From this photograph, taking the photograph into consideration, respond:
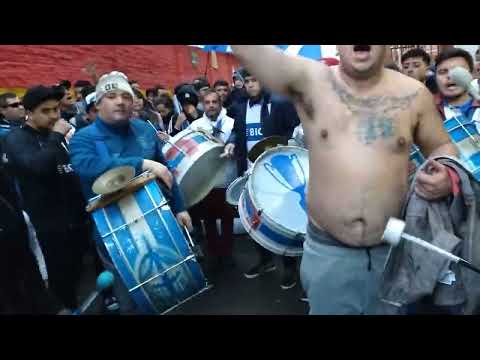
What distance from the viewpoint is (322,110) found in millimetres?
2104

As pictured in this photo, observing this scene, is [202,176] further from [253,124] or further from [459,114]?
[459,114]

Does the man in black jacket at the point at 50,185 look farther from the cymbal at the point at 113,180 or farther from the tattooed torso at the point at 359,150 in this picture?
the tattooed torso at the point at 359,150

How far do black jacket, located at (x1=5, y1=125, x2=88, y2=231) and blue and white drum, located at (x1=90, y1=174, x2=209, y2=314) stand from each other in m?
0.82

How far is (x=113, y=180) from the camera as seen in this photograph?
2943mm

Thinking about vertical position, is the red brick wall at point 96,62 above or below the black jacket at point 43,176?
above

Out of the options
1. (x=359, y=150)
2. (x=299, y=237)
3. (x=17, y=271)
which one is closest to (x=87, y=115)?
(x=17, y=271)

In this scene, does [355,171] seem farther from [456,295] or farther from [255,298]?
[255,298]

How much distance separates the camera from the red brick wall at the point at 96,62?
25.9 feet

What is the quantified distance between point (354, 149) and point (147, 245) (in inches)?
59.1

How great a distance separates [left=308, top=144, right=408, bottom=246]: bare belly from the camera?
205cm

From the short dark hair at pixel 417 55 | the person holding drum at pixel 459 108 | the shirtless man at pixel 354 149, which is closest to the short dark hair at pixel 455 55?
the person holding drum at pixel 459 108

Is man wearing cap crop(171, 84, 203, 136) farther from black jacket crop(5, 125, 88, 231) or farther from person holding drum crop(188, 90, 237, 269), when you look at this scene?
black jacket crop(5, 125, 88, 231)

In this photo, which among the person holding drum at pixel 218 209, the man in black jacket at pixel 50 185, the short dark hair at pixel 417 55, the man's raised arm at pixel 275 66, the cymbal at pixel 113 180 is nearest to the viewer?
the man's raised arm at pixel 275 66

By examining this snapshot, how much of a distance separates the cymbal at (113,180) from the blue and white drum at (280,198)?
964 mm
